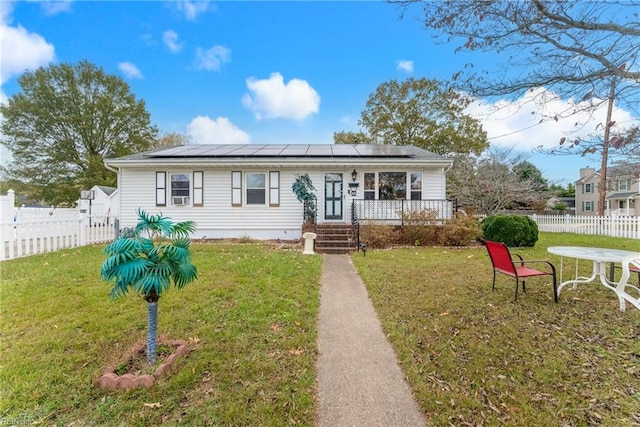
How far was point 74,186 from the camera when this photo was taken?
76.3ft

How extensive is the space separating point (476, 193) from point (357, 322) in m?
18.4

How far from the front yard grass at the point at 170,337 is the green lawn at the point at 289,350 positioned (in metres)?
0.01

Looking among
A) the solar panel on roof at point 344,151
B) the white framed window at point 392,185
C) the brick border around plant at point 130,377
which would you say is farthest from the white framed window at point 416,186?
the brick border around plant at point 130,377

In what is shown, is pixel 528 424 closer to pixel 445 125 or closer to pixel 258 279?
pixel 258 279

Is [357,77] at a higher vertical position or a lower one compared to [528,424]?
higher

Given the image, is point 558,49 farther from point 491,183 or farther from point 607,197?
point 607,197

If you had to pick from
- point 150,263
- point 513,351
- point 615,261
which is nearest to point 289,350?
point 150,263

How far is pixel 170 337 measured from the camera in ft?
10.7

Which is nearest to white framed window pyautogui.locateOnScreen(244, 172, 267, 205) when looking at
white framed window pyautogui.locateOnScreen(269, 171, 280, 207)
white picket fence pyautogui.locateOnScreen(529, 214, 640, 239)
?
white framed window pyautogui.locateOnScreen(269, 171, 280, 207)

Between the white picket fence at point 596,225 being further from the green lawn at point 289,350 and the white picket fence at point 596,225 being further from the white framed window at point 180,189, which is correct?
the white framed window at point 180,189

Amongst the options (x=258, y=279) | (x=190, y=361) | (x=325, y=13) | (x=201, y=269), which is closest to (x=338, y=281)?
(x=258, y=279)

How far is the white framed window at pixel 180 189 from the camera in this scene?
11852 millimetres

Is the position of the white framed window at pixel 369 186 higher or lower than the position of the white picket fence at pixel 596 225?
higher

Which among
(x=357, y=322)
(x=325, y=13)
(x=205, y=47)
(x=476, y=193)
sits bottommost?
(x=357, y=322)
